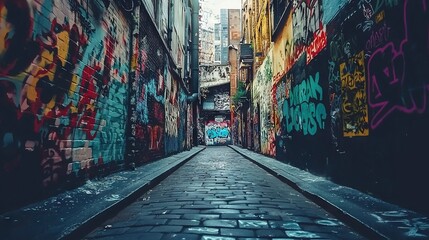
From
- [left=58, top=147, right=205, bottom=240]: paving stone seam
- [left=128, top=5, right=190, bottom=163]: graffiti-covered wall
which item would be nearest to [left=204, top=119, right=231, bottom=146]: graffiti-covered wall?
[left=128, top=5, right=190, bottom=163]: graffiti-covered wall

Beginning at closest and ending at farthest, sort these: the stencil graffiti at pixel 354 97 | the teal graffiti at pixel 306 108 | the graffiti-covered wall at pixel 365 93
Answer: the graffiti-covered wall at pixel 365 93 → the stencil graffiti at pixel 354 97 → the teal graffiti at pixel 306 108

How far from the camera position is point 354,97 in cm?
506

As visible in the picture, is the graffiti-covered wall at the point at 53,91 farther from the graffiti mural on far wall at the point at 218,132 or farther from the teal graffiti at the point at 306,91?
the graffiti mural on far wall at the point at 218,132

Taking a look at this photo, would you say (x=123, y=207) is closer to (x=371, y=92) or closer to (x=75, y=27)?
(x=75, y=27)

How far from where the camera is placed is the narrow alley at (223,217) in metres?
3.06

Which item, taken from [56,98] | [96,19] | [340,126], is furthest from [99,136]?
[340,126]

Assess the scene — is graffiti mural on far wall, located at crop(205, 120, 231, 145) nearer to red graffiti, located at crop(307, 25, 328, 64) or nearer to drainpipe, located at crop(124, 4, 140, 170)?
drainpipe, located at crop(124, 4, 140, 170)

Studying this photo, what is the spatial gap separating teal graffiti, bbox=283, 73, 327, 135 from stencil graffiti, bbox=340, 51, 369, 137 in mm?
1115

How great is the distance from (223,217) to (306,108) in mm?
4852

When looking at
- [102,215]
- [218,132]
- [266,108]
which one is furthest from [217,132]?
[102,215]

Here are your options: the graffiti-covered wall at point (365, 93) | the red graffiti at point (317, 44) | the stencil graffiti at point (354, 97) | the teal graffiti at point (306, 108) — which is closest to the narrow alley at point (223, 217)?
the graffiti-covered wall at point (365, 93)

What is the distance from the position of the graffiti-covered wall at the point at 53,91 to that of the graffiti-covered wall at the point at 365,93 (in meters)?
4.51

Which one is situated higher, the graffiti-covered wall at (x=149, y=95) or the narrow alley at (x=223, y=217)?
the graffiti-covered wall at (x=149, y=95)

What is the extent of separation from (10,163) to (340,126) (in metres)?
5.12
